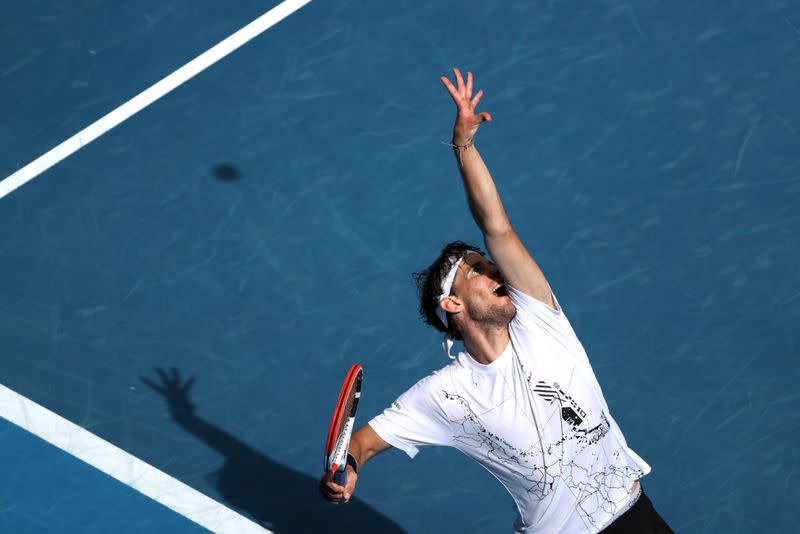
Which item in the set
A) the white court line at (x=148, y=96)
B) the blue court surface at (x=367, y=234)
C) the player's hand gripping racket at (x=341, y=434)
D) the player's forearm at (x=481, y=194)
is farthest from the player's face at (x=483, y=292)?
the white court line at (x=148, y=96)

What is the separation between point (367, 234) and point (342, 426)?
2.97 metres

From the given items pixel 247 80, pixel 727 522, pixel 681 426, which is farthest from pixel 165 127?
pixel 727 522

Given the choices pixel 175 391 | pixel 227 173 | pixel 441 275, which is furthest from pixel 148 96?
pixel 441 275

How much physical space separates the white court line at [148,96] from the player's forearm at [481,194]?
13.2 feet

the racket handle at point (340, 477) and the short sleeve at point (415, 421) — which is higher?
the short sleeve at point (415, 421)

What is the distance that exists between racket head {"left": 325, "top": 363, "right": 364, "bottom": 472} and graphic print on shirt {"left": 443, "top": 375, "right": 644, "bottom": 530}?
51cm

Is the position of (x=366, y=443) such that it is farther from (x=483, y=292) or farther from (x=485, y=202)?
(x=485, y=202)

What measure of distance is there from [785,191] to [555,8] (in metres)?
2.43

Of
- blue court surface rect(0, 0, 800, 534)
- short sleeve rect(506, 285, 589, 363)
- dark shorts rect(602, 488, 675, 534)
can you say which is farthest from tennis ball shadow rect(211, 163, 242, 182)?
dark shorts rect(602, 488, 675, 534)

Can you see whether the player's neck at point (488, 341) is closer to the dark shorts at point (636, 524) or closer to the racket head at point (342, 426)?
the racket head at point (342, 426)

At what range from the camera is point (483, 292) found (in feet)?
17.7

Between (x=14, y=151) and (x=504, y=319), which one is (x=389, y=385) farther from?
(x=14, y=151)

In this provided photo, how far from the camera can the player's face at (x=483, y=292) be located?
5340 millimetres

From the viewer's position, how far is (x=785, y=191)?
7961mm
